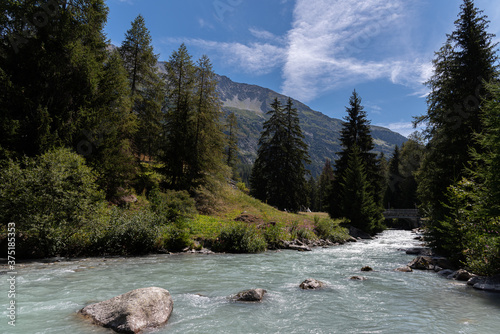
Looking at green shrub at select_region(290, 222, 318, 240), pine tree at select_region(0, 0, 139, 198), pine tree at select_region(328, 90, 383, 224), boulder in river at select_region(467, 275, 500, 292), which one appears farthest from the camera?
pine tree at select_region(328, 90, 383, 224)

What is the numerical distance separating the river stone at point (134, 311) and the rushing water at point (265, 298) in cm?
21

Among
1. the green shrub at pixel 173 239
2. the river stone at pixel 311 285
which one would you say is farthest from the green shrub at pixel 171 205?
the river stone at pixel 311 285

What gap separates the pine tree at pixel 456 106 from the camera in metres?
15.5

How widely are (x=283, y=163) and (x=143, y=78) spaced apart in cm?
2275

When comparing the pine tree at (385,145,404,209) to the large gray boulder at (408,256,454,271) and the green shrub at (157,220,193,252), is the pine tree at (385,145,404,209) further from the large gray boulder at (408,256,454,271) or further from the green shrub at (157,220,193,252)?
the green shrub at (157,220,193,252)

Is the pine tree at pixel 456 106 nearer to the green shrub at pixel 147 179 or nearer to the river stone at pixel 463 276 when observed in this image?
the river stone at pixel 463 276

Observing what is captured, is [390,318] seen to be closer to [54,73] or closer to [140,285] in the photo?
[140,285]

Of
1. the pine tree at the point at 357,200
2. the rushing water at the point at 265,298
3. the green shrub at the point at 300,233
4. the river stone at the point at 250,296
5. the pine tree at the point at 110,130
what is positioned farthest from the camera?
the pine tree at the point at 357,200

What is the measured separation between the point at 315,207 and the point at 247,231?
3570 inches

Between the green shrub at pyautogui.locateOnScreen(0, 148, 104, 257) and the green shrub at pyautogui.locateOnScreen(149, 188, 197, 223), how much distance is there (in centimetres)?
388

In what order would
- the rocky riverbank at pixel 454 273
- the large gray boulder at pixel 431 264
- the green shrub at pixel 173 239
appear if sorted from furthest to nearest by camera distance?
1. the green shrub at pixel 173 239
2. the large gray boulder at pixel 431 264
3. the rocky riverbank at pixel 454 273

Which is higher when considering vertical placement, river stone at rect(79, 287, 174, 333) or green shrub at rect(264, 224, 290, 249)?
river stone at rect(79, 287, 174, 333)

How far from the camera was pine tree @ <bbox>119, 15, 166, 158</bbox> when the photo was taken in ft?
95.9

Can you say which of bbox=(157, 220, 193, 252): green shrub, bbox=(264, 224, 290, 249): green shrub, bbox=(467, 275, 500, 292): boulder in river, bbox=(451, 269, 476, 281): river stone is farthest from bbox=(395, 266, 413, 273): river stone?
bbox=(157, 220, 193, 252): green shrub
